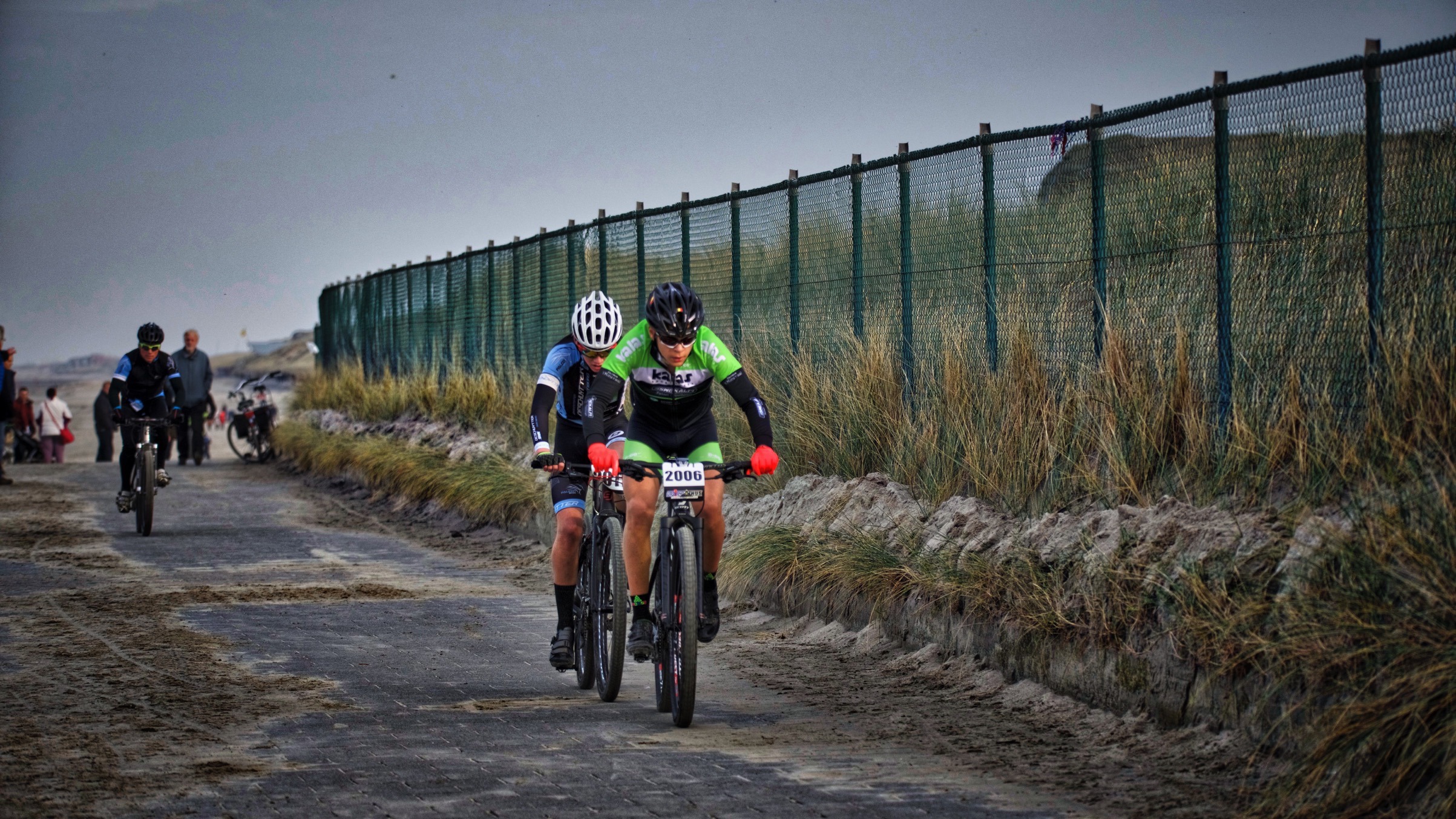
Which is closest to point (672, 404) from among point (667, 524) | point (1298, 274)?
point (667, 524)

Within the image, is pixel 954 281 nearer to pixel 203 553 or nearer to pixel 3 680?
pixel 3 680

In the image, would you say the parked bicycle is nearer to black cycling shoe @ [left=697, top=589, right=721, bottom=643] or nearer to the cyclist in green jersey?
the cyclist in green jersey

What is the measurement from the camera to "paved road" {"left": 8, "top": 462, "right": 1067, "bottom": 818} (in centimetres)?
596

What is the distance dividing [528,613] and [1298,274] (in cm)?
600

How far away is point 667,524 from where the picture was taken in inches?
299

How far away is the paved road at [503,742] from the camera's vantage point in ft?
19.6

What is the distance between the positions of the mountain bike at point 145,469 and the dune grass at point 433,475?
3377 mm

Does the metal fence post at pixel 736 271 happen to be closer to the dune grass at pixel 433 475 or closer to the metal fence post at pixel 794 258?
the metal fence post at pixel 794 258

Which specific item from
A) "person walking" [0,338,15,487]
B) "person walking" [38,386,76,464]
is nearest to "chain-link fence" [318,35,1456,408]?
"person walking" [0,338,15,487]

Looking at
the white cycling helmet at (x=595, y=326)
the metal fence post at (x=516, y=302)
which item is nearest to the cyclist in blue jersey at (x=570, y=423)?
the white cycling helmet at (x=595, y=326)

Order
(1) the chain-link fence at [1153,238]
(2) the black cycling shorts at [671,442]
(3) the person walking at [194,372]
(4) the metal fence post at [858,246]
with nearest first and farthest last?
(1) the chain-link fence at [1153,238] → (2) the black cycling shorts at [671,442] → (4) the metal fence post at [858,246] → (3) the person walking at [194,372]

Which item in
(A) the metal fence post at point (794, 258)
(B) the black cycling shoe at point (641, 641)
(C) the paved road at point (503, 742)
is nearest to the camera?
(C) the paved road at point (503, 742)

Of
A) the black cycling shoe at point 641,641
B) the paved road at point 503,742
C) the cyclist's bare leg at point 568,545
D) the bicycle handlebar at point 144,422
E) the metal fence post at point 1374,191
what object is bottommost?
the paved road at point 503,742

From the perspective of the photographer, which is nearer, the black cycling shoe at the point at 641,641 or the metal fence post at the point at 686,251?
the black cycling shoe at the point at 641,641
